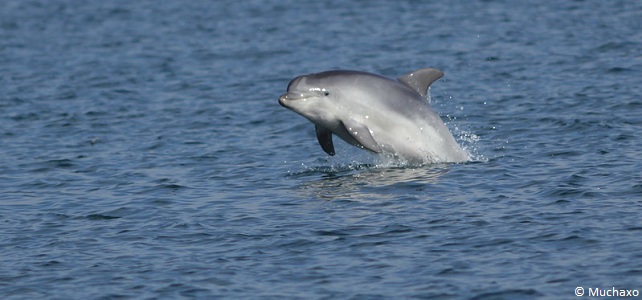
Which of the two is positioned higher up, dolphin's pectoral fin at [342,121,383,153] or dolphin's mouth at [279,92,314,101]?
dolphin's mouth at [279,92,314,101]

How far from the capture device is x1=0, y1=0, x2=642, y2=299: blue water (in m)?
14.9

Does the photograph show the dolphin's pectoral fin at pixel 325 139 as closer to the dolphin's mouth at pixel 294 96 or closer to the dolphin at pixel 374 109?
the dolphin at pixel 374 109

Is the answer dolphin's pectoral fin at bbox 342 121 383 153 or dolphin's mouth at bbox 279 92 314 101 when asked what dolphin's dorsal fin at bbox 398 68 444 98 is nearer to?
dolphin's pectoral fin at bbox 342 121 383 153


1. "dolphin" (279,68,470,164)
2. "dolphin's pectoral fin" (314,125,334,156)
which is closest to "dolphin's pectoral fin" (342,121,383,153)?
"dolphin" (279,68,470,164)

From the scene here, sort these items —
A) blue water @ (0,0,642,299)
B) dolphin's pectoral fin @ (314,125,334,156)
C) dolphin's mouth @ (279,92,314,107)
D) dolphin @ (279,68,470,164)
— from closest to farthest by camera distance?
blue water @ (0,0,642,299) < dolphin's mouth @ (279,92,314,107) < dolphin @ (279,68,470,164) < dolphin's pectoral fin @ (314,125,334,156)

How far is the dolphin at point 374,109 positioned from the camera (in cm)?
1977

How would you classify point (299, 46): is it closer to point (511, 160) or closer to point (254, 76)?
point (254, 76)

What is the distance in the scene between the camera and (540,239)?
1569cm

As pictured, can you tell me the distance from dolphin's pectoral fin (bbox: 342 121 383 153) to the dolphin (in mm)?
15

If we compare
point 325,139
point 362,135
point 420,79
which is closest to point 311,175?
point 325,139

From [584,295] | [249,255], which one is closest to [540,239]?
[584,295]

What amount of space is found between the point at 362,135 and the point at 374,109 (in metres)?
0.64

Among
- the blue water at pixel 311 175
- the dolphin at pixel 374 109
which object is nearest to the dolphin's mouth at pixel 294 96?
the dolphin at pixel 374 109

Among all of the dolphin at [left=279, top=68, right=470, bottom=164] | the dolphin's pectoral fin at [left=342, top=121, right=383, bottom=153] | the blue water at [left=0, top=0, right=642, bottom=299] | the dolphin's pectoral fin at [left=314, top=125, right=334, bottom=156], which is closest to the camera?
the blue water at [left=0, top=0, right=642, bottom=299]
